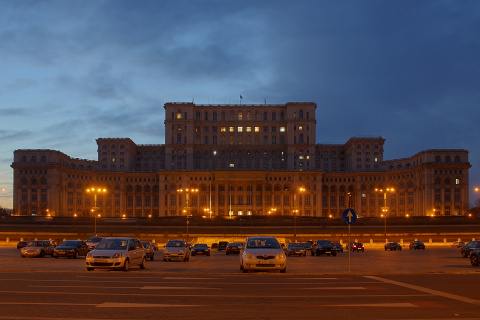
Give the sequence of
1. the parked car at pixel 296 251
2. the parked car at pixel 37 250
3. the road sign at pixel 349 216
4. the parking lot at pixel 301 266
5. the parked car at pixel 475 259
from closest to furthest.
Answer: the road sign at pixel 349 216, the parking lot at pixel 301 266, the parked car at pixel 475 259, the parked car at pixel 37 250, the parked car at pixel 296 251

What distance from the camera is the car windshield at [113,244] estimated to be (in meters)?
28.3

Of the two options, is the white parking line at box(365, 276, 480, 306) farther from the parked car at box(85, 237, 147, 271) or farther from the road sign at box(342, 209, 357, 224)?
the parked car at box(85, 237, 147, 271)

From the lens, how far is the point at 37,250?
143ft

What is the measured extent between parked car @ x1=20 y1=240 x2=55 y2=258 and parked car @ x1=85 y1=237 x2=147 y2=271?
57.2ft

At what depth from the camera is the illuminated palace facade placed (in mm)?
156875

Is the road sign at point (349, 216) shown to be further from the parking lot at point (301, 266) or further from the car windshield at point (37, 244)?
the car windshield at point (37, 244)

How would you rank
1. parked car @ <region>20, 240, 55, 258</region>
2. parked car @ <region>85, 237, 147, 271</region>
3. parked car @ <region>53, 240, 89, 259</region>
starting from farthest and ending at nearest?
parked car @ <region>20, 240, 55, 258</region> → parked car @ <region>53, 240, 89, 259</region> → parked car @ <region>85, 237, 147, 271</region>

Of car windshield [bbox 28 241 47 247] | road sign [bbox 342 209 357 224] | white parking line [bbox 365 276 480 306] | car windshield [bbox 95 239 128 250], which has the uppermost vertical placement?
road sign [bbox 342 209 357 224]

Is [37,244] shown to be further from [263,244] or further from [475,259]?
[475,259]

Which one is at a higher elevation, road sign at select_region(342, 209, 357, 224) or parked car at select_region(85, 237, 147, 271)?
road sign at select_region(342, 209, 357, 224)

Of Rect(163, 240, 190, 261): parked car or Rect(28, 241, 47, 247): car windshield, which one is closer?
Rect(163, 240, 190, 261): parked car

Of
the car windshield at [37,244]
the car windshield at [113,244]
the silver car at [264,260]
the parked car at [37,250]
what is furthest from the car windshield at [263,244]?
the car windshield at [37,244]

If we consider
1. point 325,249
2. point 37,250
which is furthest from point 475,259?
point 37,250

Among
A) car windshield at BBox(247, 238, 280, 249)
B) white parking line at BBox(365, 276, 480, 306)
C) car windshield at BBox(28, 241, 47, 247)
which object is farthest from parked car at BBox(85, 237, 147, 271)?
car windshield at BBox(28, 241, 47, 247)
